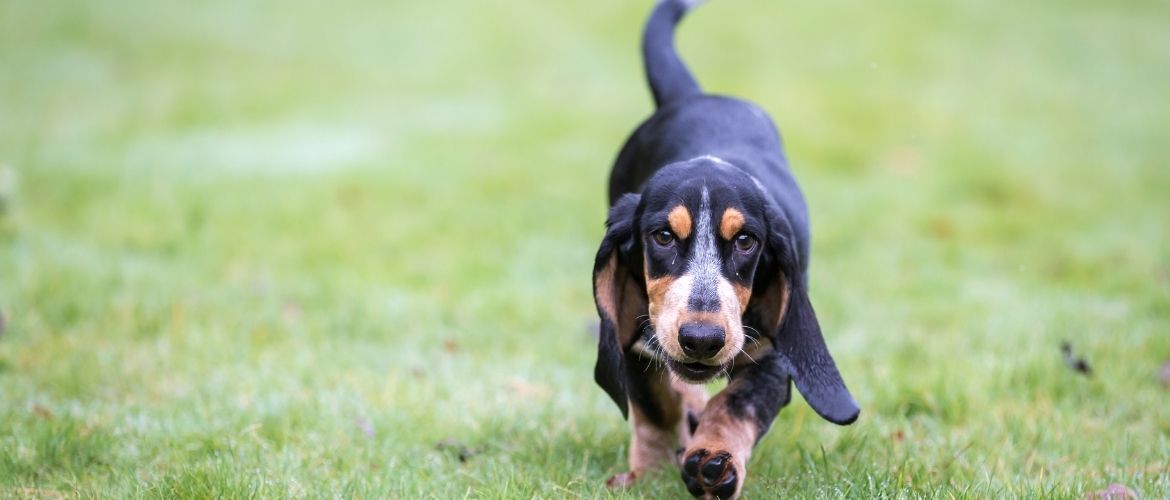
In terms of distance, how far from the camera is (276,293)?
614 centimetres

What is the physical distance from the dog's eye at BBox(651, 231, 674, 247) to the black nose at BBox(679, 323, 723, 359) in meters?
0.31

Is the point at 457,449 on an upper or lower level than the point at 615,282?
lower

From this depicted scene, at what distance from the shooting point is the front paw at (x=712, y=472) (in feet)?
10.1

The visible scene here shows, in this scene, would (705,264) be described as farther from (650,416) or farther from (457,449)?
(457,449)

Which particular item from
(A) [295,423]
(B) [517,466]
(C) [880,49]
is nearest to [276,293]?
(A) [295,423]

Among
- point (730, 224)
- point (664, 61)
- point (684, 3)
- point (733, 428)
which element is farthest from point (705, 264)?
point (684, 3)

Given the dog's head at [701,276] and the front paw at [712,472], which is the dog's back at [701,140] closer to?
the dog's head at [701,276]

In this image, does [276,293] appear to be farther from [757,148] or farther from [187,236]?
[757,148]

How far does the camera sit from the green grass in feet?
12.3

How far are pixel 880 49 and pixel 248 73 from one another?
21.6 feet

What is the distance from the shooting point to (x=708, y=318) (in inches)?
114

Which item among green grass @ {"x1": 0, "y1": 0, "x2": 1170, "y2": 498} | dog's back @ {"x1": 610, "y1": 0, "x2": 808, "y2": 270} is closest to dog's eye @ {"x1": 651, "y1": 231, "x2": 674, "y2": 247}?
dog's back @ {"x1": 610, "y1": 0, "x2": 808, "y2": 270}

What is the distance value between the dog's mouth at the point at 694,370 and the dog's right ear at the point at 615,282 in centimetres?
22

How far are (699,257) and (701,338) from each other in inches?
11.6
